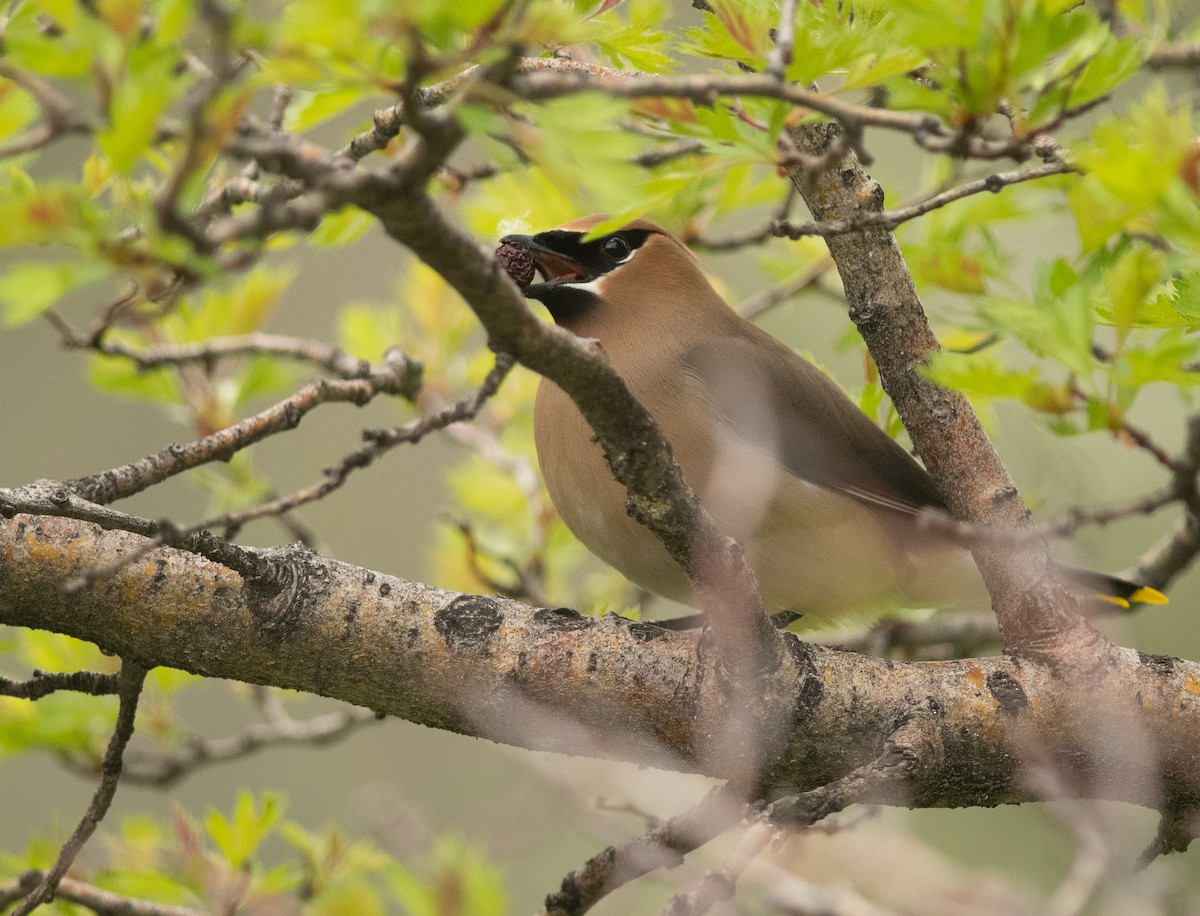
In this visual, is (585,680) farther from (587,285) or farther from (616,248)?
(616,248)

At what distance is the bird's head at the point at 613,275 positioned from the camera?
4.18 metres

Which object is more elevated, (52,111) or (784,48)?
(784,48)

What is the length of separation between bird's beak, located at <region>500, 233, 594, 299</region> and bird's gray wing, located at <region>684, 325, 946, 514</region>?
0.52m

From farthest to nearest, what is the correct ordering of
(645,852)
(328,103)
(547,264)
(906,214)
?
(547,264), (645,852), (906,214), (328,103)

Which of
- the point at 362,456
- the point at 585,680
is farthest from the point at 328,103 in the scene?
the point at 585,680

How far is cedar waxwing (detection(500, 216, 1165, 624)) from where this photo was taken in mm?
3721

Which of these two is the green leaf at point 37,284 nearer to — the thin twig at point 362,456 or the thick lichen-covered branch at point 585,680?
the thin twig at point 362,456

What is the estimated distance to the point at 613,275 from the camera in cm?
429

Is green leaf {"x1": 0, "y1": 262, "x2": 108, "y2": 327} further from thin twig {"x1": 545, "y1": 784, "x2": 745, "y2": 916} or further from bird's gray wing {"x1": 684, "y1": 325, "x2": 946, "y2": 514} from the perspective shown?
bird's gray wing {"x1": 684, "y1": 325, "x2": 946, "y2": 514}

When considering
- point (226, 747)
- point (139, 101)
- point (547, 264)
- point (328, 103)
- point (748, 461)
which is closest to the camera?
point (139, 101)

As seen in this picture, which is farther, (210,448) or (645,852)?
(210,448)

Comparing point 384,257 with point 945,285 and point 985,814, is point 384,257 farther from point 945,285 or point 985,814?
point 945,285

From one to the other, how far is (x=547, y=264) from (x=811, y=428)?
101 cm

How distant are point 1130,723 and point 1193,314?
1155 mm
